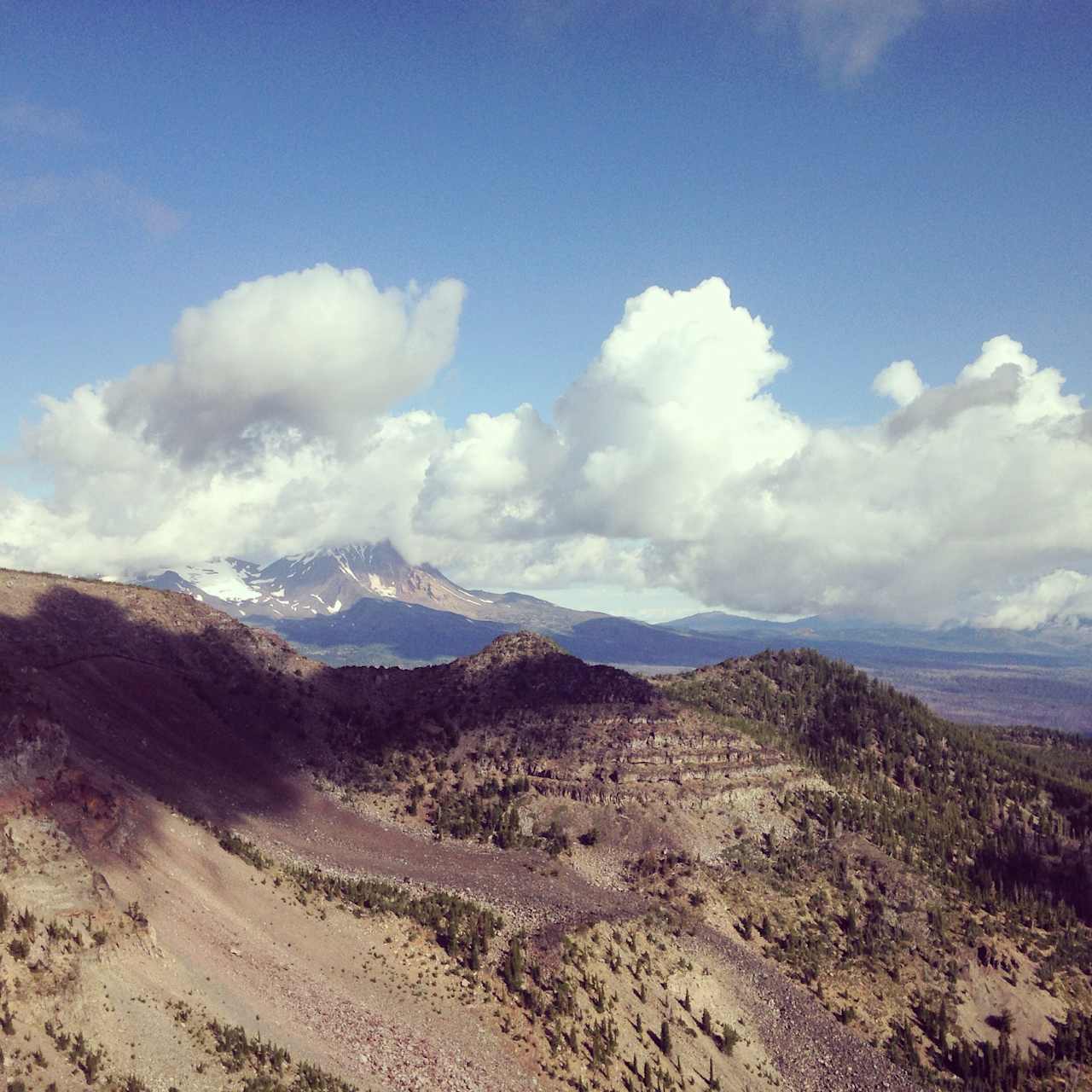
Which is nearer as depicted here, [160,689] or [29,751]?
[29,751]

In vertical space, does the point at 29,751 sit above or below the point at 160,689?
above

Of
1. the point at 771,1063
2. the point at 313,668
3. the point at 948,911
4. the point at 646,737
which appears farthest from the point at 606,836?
the point at 313,668

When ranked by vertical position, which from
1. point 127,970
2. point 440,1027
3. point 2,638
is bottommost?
point 440,1027

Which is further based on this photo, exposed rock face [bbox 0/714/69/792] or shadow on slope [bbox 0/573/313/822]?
shadow on slope [bbox 0/573/313/822]

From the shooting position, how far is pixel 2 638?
117 metres

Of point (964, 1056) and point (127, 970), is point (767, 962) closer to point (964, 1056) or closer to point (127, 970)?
point (964, 1056)

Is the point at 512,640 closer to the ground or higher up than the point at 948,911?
higher up

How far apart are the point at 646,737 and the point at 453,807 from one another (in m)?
35.9

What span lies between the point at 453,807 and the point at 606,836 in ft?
82.4

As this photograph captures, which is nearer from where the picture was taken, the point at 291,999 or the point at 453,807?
the point at 291,999

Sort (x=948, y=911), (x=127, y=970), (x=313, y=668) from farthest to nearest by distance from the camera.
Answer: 1. (x=313, y=668)
2. (x=948, y=911)
3. (x=127, y=970)

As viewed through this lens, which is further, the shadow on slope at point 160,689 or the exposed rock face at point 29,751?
the shadow on slope at point 160,689

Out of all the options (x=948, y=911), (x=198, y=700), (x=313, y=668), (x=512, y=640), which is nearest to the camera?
(x=948, y=911)

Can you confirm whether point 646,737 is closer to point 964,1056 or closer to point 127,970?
point 964,1056
